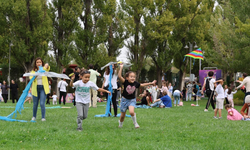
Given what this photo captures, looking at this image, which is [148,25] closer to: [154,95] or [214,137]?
[154,95]

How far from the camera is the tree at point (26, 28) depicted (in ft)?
104

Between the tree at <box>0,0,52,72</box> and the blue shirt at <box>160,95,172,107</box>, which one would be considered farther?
the tree at <box>0,0,52,72</box>

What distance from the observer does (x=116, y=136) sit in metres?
7.14

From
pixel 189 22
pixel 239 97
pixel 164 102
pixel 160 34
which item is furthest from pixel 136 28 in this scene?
pixel 164 102

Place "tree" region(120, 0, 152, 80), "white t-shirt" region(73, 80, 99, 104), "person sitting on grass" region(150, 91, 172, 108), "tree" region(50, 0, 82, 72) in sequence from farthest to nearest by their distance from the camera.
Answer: "tree" region(120, 0, 152, 80), "tree" region(50, 0, 82, 72), "person sitting on grass" region(150, 91, 172, 108), "white t-shirt" region(73, 80, 99, 104)

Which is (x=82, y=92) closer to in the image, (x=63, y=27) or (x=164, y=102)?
(x=164, y=102)

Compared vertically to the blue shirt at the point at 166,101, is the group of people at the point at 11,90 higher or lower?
higher

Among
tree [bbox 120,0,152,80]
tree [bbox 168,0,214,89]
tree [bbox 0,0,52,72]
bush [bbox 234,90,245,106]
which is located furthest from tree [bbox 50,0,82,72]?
bush [bbox 234,90,245,106]

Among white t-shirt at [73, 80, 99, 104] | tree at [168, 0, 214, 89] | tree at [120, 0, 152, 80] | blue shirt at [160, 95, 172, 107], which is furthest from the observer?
tree at [168, 0, 214, 89]

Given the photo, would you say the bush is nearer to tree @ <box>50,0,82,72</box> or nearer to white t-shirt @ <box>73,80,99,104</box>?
tree @ <box>50,0,82,72</box>

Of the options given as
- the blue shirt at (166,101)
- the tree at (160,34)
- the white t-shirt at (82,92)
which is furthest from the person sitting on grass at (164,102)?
the tree at (160,34)

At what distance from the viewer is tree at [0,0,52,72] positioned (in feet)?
104

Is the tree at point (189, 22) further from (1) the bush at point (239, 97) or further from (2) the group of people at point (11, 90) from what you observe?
(2) the group of people at point (11, 90)

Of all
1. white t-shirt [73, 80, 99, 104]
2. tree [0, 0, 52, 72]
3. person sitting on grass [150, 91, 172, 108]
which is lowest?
person sitting on grass [150, 91, 172, 108]
